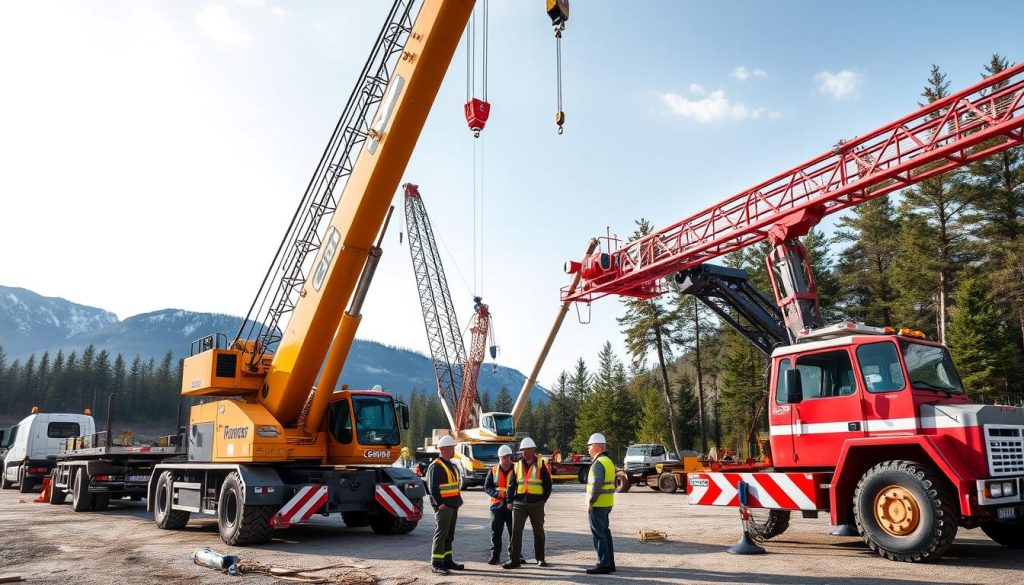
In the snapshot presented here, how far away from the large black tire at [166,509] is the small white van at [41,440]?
43.3ft

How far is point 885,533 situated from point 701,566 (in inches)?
91.8

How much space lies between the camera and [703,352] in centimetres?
5194

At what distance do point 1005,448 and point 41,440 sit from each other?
2918 cm

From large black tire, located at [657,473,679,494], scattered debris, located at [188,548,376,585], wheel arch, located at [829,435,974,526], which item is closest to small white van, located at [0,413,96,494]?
scattered debris, located at [188,548,376,585]

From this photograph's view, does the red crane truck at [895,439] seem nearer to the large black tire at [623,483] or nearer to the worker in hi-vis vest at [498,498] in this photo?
the worker in hi-vis vest at [498,498]

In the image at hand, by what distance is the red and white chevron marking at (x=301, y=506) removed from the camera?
1177cm

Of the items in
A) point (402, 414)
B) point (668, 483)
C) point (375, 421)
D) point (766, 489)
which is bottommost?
point (668, 483)

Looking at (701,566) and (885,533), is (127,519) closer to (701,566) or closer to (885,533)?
(701,566)

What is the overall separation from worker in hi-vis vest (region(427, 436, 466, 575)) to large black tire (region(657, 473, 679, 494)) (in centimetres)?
1786

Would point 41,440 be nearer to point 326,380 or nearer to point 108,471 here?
point 108,471

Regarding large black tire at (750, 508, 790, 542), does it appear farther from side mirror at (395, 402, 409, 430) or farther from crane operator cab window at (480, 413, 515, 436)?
crane operator cab window at (480, 413, 515, 436)

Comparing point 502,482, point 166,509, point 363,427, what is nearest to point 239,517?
point 363,427

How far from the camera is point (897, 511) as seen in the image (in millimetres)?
8586

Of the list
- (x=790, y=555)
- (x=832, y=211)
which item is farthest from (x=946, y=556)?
(x=832, y=211)
